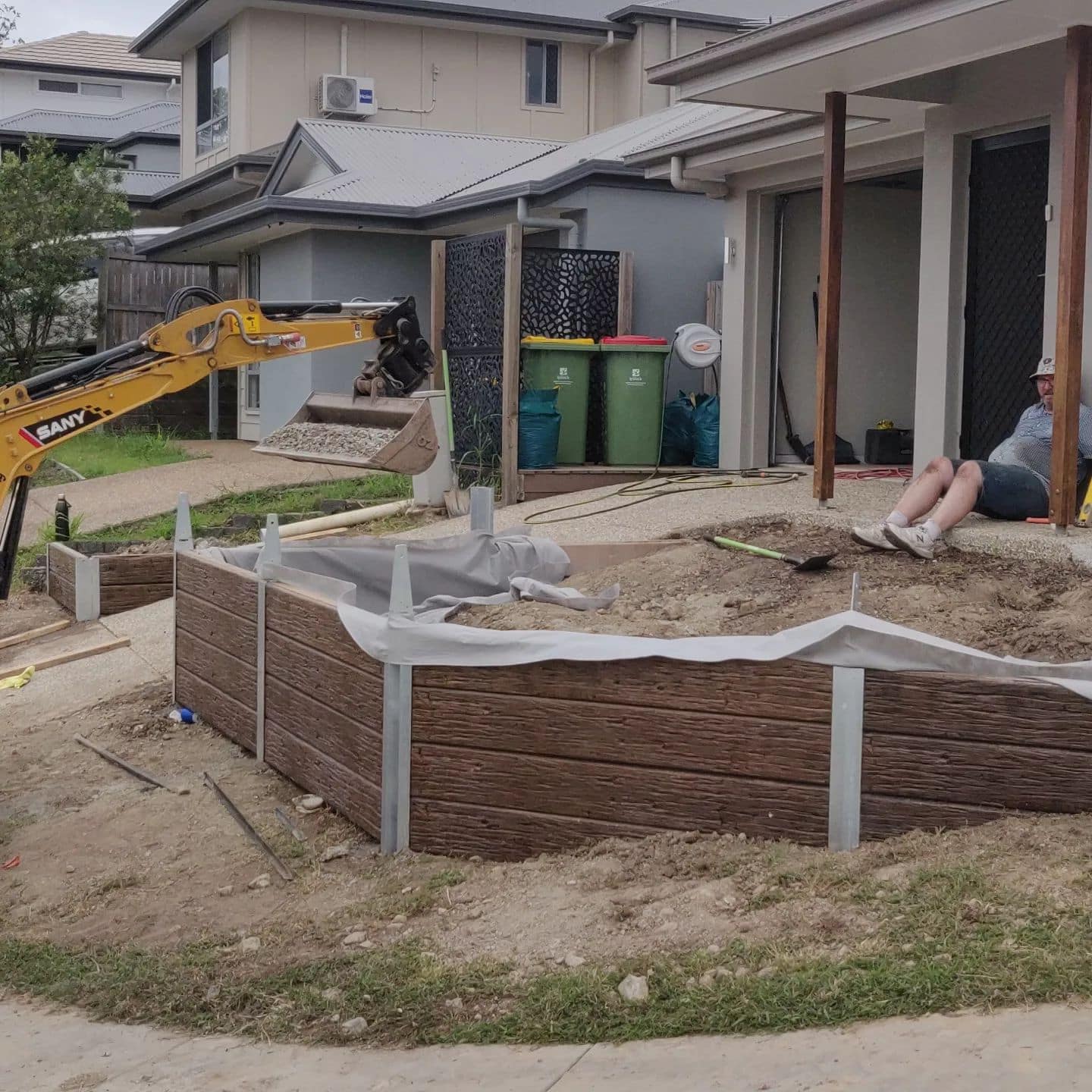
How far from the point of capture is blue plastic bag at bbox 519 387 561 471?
1353 cm

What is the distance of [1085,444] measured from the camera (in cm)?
889

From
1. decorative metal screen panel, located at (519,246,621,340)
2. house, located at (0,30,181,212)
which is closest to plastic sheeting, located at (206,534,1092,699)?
decorative metal screen panel, located at (519,246,621,340)

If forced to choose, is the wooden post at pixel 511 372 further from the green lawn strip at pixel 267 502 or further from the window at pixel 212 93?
the window at pixel 212 93

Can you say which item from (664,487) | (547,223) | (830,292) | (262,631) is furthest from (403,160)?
(262,631)

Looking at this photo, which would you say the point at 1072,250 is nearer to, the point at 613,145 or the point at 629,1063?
the point at 629,1063

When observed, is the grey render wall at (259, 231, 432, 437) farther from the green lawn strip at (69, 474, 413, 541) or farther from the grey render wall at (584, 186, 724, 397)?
the grey render wall at (584, 186, 724, 397)

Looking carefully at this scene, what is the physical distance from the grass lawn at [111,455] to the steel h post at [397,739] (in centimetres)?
1364

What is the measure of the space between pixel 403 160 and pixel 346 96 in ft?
13.3

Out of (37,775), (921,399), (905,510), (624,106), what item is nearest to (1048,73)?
(921,399)

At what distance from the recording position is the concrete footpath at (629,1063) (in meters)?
3.36

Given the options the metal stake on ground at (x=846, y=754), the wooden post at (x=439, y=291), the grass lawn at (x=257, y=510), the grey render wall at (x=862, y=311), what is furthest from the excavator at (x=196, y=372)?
the grey render wall at (x=862, y=311)

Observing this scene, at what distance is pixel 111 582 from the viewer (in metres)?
11.3

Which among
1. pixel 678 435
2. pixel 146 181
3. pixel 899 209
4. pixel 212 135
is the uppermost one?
pixel 212 135

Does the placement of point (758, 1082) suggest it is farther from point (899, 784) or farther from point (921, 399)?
point (921, 399)
